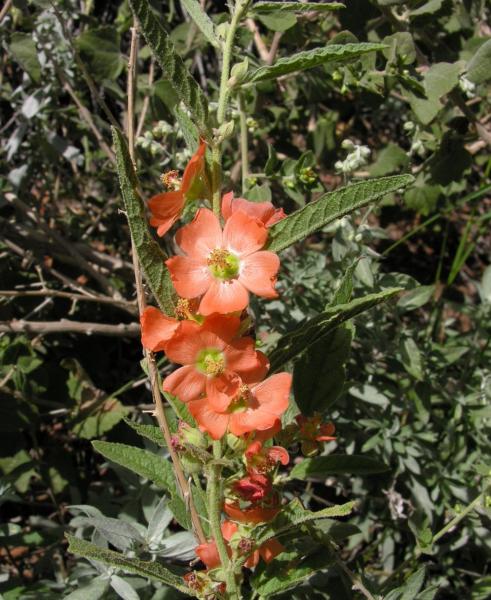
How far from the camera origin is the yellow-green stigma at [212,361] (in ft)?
3.68

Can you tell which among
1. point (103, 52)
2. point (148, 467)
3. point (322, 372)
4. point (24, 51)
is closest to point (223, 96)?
point (322, 372)

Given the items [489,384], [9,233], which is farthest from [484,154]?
[9,233]

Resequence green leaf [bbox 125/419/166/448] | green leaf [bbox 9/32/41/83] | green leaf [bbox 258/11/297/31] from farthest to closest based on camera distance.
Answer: green leaf [bbox 9/32/41/83], green leaf [bbox 258/11/297/31], green leaf [bbox 125/419/166/448]

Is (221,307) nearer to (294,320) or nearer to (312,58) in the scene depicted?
(312,58)

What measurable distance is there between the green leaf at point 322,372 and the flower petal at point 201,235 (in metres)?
0.34

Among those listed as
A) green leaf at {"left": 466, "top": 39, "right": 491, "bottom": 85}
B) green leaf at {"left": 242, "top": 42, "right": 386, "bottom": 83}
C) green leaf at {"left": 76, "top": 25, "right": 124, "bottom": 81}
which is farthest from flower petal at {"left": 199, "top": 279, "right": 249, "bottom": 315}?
green leaf at {"left": 76, "top": 25, "right": 124, "bottom": 81}

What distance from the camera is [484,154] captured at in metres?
2.90

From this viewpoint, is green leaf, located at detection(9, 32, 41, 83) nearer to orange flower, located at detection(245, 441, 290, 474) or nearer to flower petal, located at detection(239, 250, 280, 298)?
flower petal, located at detection(239, 250, 280, 298)

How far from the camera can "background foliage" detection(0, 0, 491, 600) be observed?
6.35ft

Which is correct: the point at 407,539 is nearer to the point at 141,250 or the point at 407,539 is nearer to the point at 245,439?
the point at 245,439

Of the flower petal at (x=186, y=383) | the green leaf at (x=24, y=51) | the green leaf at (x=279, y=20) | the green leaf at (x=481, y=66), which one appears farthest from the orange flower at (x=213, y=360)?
the green leaf at (x=24, y=51)

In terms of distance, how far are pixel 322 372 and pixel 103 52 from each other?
1567 millimetres

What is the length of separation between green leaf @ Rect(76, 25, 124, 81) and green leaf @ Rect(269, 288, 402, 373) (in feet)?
5.15

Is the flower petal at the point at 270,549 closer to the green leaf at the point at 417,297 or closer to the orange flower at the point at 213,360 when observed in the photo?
the orange flower at the point at 213,360
